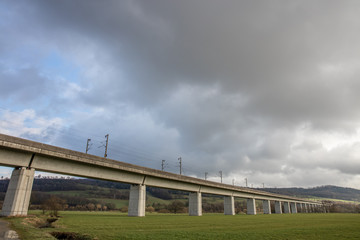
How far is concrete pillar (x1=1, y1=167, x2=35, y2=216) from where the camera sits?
26516 millimetres

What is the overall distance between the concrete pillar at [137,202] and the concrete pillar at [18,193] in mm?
18976

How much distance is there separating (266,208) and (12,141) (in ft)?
336

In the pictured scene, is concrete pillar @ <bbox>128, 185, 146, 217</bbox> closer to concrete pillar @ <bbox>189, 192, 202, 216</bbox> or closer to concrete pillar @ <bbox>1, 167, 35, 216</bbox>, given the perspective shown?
concrete pillar @ <bbox>1, 167, 35, 216</bbox>

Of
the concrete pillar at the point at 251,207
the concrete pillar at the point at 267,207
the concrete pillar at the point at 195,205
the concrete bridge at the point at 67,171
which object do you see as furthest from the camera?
the concrete pillar at the point at 267,207

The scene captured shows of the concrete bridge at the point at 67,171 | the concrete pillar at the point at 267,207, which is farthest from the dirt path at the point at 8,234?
the concrete pillar at the point at 267,207

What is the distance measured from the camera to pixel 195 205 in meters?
59.8

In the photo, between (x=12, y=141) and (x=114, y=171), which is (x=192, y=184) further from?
(x=12, y=141)

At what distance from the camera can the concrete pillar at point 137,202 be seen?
139ft

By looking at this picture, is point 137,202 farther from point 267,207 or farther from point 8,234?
point 267,207

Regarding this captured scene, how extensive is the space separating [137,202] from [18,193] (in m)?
20.6

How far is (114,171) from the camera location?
132 ft

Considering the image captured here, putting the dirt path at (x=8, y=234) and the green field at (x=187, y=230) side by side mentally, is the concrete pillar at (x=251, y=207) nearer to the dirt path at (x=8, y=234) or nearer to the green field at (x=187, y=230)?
the green field at (x=187, y=230)

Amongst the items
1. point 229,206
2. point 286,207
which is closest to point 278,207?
point 286,207

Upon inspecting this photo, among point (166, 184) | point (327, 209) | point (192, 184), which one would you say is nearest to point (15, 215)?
point (166, 184)
